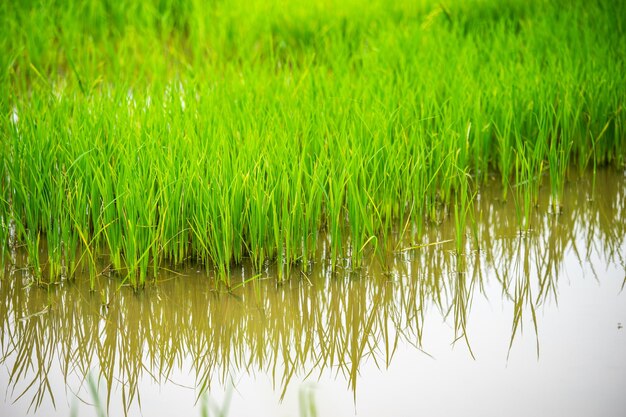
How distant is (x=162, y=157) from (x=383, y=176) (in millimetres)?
795

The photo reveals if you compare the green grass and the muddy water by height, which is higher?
the green grass

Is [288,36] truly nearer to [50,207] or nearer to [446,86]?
[446,86]

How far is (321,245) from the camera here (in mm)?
2799

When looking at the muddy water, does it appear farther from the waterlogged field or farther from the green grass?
the green grass

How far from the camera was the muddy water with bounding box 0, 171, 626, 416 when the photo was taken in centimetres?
196

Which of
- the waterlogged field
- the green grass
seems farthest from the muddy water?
the green grass

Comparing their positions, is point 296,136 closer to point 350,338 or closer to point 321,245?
point 321,245

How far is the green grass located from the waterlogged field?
0.7 inches

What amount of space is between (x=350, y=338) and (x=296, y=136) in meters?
0.94

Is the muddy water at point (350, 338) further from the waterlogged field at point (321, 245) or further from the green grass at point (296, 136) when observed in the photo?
the green grass at point (296, 136)

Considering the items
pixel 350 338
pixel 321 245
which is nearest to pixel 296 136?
pixel 321 245

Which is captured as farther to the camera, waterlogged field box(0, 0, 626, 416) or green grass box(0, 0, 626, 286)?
green grass box(0, 0, 626, 286)

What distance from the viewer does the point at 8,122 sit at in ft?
9.76

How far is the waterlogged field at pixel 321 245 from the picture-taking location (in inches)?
80.5
